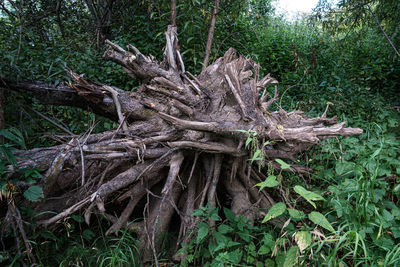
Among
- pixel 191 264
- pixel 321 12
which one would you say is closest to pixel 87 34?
pixel 321 12

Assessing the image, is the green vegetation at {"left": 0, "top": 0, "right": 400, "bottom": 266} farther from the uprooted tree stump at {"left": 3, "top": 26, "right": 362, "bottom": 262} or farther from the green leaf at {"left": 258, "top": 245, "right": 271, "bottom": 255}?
the uprooted tree stump at {"left": 3, "top": 26, "right": 362, "bottom": 262}

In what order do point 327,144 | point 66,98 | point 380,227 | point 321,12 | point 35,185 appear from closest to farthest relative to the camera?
point 380,227 → point 35,185 → point 66,98 → point 327,144 → point 321,12

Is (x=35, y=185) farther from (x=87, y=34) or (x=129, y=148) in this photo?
(x=87, y=34)

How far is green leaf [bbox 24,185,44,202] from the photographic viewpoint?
1983 mm

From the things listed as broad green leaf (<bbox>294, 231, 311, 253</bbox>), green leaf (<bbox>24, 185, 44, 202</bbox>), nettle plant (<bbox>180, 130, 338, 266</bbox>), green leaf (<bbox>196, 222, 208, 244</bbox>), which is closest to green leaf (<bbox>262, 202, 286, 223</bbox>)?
nettle plant (<bbox>180, 130, 338, 266</bbox>)

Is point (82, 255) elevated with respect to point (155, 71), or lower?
lower

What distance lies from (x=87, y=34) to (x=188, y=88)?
186 inches

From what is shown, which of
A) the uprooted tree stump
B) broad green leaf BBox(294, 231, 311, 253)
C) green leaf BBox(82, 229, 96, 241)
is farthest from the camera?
green leaf BBox(82, 229, 96, 241)

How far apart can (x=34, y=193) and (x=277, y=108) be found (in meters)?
3.63

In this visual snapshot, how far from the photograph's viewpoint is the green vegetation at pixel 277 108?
78.0 inches

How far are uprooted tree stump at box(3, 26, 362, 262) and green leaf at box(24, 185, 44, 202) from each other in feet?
0.46

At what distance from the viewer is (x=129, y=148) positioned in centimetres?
234

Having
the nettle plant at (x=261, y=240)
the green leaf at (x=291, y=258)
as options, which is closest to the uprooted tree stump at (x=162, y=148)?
the nettle plant at (x=261, y=240)

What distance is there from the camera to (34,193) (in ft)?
6.64
